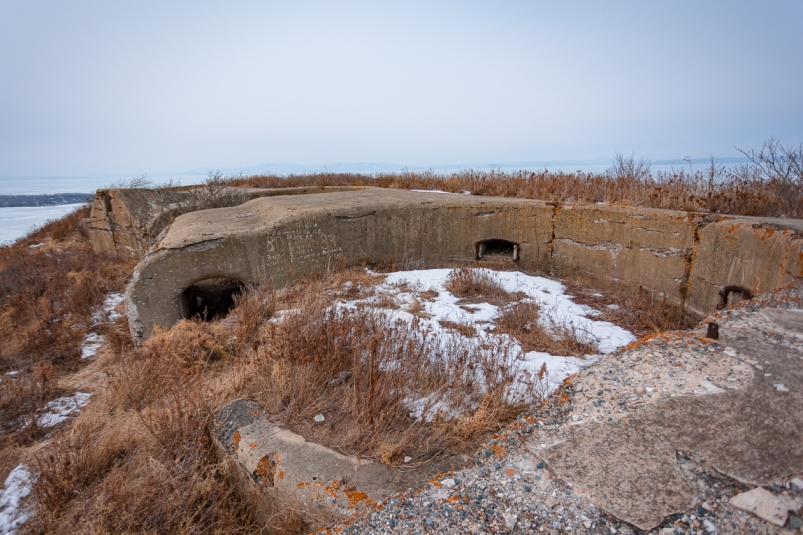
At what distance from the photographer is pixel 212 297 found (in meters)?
6.51

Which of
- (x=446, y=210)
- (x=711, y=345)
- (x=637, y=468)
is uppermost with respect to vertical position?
(x=446, y=210)

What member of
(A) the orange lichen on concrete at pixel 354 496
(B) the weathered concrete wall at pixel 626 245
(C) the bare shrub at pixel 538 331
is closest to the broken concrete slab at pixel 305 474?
(A) the orange lichen on concrete at pixel 354 496

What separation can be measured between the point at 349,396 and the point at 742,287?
405cm

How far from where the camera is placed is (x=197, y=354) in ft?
12.7

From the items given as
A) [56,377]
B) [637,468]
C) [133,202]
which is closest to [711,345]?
[637,468]

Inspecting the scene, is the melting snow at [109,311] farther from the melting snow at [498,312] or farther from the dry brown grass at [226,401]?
the melting snow at [498,312]

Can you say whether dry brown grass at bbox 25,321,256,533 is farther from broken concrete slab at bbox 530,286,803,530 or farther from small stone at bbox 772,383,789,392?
small stone at bbox 772,383,789,392

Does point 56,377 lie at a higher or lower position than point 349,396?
lower

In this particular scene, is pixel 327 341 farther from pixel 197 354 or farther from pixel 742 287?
pixel 742 287

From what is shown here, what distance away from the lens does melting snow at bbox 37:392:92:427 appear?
3.56m

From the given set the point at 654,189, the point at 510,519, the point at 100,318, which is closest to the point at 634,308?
the point at 654,189

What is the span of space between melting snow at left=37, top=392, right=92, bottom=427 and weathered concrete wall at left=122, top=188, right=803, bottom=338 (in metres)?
0.96

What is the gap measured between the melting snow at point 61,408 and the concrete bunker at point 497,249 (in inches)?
216

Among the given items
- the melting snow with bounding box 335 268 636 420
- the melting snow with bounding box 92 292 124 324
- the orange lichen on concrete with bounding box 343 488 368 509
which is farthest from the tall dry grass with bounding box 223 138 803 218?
the melting snow with bounding box 92 292 124 324
